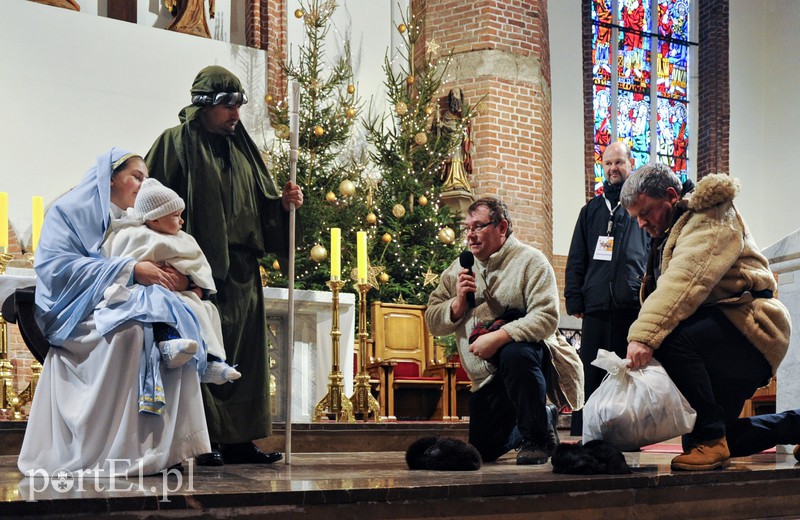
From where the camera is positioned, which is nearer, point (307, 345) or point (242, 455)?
point (242, 455)

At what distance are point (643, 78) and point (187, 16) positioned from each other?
6.82 metres

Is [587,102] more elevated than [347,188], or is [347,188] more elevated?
[587,102]

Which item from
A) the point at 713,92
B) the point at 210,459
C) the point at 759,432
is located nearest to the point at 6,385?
the point at 210,459

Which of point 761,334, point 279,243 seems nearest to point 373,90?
point 279,243

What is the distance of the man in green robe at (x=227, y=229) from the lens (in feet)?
14.4

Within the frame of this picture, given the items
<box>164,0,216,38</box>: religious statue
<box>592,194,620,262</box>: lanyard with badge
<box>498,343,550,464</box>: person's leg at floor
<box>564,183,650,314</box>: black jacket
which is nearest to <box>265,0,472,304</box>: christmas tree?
<box>164,0,216,38</box>: religious statue

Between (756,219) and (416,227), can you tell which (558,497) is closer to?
(416,227)

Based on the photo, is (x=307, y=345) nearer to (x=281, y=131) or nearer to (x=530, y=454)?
(x=530, y=454)

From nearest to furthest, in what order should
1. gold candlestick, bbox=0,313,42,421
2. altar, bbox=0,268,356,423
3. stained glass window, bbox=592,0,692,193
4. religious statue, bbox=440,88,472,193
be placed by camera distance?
gold candlestick, bbox=0,313,42,421 < altar, bbox=0,268,356,423 < religious statue, bbox=440,88,472,193 < stained glass window, bbox=592,0,692,193

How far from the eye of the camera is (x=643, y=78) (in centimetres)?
1443

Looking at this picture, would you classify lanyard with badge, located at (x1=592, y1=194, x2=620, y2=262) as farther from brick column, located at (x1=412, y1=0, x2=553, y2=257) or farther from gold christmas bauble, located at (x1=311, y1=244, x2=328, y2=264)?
brick column, located at (x1=412, y1=0, x2=553, y2=257)

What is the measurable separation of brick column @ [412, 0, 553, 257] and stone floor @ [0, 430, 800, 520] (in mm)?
7381

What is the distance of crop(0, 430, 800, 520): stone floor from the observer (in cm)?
262

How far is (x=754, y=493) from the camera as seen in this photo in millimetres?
3736
